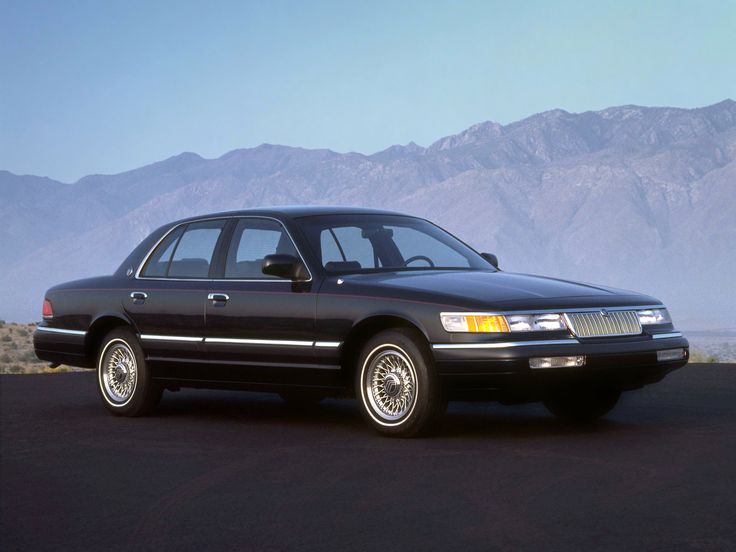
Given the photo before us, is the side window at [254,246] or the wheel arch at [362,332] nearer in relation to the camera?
the wheel arch at [362,332]

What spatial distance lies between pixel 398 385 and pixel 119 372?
3153 millimetres

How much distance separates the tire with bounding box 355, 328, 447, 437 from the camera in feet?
29.2

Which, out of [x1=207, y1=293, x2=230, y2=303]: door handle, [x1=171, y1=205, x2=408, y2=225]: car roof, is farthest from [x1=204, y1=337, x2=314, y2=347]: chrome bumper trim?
[x1=171, y1=205, x2=408, y2=225]: car roof

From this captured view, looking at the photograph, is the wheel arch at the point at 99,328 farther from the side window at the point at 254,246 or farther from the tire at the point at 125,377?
the side window at the point at 254,246

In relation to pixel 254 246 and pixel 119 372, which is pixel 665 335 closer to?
pixel 254 246

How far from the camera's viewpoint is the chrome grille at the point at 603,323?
888 centimetres

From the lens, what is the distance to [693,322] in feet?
498

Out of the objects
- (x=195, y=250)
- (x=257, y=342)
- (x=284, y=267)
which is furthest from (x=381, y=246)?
(x=195, y=250)

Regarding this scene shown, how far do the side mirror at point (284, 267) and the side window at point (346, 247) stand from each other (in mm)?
221

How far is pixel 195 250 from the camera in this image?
10.9m

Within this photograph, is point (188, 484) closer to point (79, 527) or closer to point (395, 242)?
point (79, 527)

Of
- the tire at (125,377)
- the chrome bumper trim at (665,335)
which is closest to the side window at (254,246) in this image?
the tire at (125,377)

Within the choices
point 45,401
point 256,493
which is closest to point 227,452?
point 256,493

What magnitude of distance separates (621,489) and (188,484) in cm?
245
